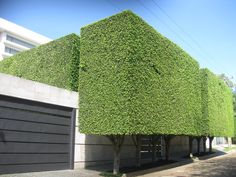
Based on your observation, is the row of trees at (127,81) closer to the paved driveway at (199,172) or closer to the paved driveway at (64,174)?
the paved driveway at (64,174)

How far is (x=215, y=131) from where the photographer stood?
31.0 meters

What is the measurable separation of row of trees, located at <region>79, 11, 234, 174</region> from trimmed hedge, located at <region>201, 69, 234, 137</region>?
797 cm

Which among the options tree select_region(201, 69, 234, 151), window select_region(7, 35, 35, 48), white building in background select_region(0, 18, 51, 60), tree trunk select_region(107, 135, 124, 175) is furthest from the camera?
window select_region(7, 35, 35, 48)

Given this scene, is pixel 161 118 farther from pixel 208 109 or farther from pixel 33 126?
pixel 208 109

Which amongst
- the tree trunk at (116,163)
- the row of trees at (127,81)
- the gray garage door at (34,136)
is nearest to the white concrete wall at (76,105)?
the gray garage door at (34,136)

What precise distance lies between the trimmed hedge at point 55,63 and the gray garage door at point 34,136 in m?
2.87

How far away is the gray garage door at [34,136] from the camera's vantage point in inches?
576

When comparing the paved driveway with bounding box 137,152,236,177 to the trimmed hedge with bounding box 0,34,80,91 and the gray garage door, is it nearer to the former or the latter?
the gray garage door

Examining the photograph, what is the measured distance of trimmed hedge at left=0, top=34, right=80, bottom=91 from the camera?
20.2 m

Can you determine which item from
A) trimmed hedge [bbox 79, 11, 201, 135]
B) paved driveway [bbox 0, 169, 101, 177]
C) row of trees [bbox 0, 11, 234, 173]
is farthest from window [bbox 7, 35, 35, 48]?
paved driveway [bbox 0, 169, 101, 177]

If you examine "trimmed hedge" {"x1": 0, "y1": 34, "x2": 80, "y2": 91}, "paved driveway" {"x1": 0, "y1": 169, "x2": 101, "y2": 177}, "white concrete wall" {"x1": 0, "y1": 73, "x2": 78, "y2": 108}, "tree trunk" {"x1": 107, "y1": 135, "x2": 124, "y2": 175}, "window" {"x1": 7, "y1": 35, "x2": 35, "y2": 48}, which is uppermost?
"window" {"x1": 7, "y1": 35, "x2": 35, "y2": 48}

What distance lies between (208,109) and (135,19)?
15.6 meters

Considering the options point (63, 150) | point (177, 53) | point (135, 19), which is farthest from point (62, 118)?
point (177, 53)

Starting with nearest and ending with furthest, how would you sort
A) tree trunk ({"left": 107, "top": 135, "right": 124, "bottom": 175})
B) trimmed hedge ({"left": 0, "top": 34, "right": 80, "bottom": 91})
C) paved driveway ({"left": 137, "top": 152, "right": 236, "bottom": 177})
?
tree trunk ({"left": 107, "top": 135, "right": 124, "bottom": 175}), paved driveway ({"left": 137, "top": 152, "right": 236, "bottom": 177}), trimmed hedge ({"left": 0, "top": 34, "right": 80, "bottom": 91})
